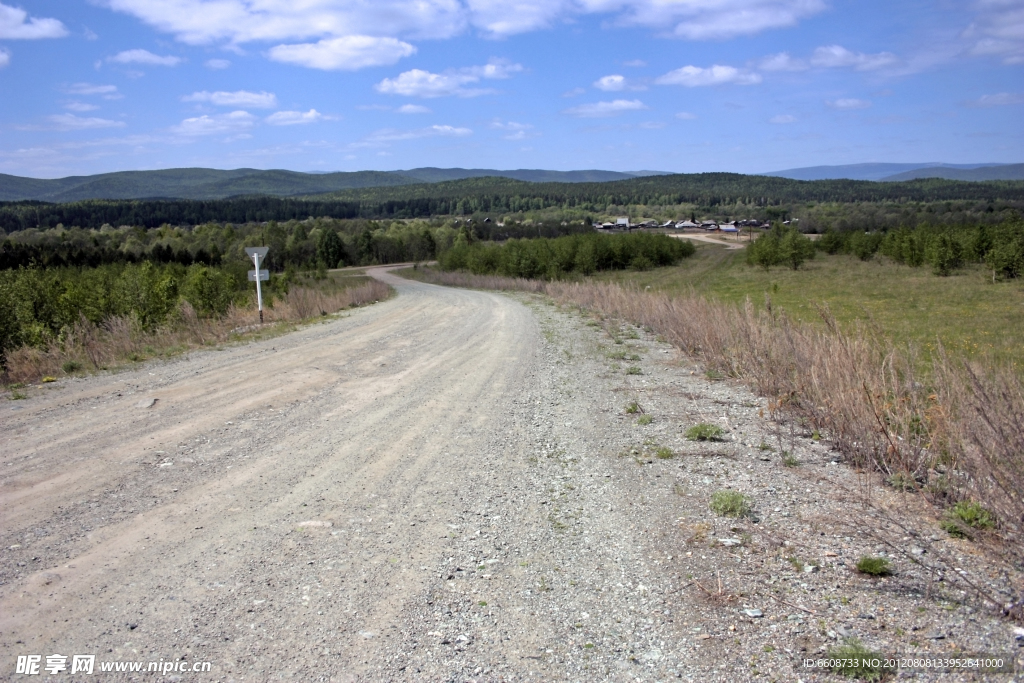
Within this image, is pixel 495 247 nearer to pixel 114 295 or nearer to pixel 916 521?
pixel 114 295

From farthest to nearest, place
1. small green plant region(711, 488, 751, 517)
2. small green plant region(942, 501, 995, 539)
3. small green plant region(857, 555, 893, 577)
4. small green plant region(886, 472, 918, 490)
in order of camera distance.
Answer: small green plant region(886, 472, 918, 490) → small green plant region(711, 488, 751, 517) → small green plant region(942, 501, 995, 539) → small green plant region(857, 555, 893, 577)

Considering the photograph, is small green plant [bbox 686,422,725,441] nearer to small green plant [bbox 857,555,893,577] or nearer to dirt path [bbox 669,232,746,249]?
small green plant [bbox 857,555,893,577]

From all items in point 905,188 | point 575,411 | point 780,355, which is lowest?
point 575,411

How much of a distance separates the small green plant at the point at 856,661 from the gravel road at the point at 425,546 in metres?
0.16

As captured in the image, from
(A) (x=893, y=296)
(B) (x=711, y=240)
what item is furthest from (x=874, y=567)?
(B) (x=711, y=240)

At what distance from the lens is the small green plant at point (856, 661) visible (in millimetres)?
3055

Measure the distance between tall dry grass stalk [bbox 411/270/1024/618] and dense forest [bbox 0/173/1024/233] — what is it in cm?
9287

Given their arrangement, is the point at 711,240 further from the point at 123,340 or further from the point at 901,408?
the point at 901,408

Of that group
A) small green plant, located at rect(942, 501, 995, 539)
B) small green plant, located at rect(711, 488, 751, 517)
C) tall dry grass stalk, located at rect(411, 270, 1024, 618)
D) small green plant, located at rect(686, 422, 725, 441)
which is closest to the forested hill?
tall dry grass stalk, located at rect(411, 270, 1024, 618)

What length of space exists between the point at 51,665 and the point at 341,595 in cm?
136

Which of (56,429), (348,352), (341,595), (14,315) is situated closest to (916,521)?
(341,595)

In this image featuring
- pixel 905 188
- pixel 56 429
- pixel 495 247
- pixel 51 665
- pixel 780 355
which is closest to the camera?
pixel 51 665

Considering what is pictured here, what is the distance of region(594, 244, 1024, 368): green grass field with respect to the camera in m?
17.2

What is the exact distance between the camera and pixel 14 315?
14.2 metres
